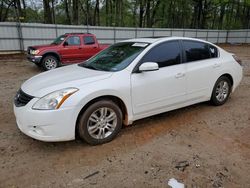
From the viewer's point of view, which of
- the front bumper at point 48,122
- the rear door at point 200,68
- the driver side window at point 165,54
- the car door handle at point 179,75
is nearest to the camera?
the front bumper at point 48,122

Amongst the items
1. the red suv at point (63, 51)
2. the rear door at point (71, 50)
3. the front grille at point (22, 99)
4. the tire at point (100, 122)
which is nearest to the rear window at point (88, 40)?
the red suv at point (63, 51)

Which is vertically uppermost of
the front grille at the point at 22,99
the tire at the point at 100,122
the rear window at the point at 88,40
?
the rear window at the point at 88,40

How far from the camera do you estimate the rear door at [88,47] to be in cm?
1022

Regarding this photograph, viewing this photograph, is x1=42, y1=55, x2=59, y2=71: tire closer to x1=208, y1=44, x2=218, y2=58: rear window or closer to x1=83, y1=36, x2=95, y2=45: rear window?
x1=83, y1=36, x2=95, y2=45: rear window

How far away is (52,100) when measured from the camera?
2832 millimetres

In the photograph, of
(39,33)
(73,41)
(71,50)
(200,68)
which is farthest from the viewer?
(39,33)

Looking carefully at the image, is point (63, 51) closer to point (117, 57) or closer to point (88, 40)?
point (88, 40)

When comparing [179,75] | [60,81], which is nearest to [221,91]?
[179,75]

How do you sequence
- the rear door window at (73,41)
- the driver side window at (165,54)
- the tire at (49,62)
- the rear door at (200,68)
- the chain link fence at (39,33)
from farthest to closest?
the chain link fence at (39,33) < the rear door window at (73,41) < the tire at (49,62) < the rear door at (200,68) < the driver side window at (165,54)

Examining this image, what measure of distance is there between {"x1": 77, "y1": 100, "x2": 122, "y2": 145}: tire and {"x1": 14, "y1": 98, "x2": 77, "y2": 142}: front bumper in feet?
0.53

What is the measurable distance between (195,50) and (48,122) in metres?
3.11

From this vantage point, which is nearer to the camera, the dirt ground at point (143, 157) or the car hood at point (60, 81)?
the dirt ground at point (143, 157)

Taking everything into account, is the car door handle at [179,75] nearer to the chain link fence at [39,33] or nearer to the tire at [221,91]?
the tire at [221,91]

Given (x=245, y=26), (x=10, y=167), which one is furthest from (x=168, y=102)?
(x=245, y=26)
